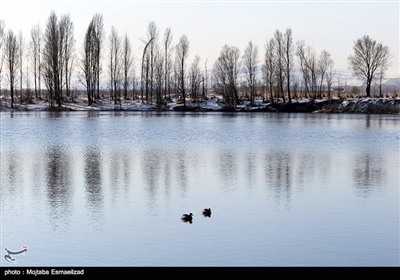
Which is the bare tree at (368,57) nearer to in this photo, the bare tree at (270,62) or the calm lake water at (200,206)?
the bare tree at (270,62)

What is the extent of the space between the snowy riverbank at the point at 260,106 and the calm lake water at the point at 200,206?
4607 centimetres

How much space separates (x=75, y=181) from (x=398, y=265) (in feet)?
28.3

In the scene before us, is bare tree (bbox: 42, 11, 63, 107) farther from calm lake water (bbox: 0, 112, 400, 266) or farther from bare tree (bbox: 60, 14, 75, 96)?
calm lake water (bbox: 0, 112, 400, 266)

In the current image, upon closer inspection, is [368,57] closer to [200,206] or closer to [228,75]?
[228,75]

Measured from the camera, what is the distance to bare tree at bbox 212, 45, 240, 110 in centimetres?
7225

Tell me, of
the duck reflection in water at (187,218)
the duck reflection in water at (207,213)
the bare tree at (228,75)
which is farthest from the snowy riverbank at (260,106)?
the duck reflection in water at (187,218)

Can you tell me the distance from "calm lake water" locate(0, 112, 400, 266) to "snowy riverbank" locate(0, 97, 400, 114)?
46069 mm

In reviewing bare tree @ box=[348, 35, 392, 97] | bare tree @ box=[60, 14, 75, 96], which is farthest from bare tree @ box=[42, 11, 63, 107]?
bare tree @ box=[348, 35, 392, 97]

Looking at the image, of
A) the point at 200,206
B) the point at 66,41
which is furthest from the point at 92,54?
the point at 200,206

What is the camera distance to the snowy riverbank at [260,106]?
6512 cm

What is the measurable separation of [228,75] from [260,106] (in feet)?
22.8

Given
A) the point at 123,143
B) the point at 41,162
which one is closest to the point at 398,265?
the point at 41,162

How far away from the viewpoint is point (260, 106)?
71188 mm

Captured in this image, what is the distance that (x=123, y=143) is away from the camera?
943 inches
